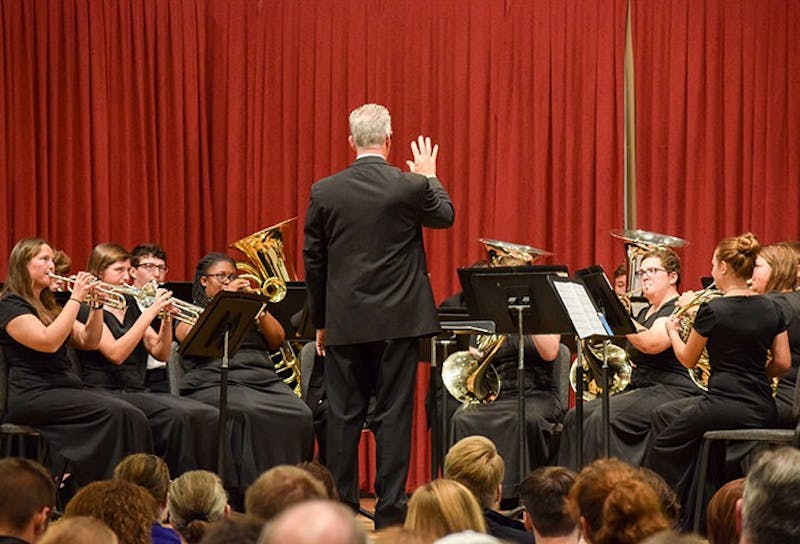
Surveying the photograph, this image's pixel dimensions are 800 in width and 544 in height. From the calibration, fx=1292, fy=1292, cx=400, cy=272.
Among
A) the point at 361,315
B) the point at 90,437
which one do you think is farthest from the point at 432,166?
the point at 90,437

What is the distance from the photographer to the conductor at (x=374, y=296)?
5.65 metres

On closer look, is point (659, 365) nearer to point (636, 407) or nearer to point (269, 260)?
point (636, 407)

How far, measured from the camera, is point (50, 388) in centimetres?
681

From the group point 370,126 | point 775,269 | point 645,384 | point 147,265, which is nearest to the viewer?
point 370,126

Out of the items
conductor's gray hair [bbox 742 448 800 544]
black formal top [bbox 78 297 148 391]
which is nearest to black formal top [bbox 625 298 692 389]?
black formal top [bbox 78 297 148 391]

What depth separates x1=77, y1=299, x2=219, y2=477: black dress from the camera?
23.7 ft

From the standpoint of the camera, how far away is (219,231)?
9867 millimetres

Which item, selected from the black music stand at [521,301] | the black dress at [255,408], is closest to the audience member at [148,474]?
the black music stand at [521,301]

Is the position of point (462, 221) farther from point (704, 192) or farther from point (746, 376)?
point (746, 376)

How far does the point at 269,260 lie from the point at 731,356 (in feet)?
9.57

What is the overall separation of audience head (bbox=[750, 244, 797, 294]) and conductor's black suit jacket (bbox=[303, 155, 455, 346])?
206 cm

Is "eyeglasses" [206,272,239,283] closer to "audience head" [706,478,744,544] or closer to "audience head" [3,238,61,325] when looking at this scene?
"audience head" [3,238,61,325]

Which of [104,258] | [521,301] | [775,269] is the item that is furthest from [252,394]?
[775,269]

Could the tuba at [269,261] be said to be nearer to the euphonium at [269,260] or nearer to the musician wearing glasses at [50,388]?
the euphonium at [269,260]
